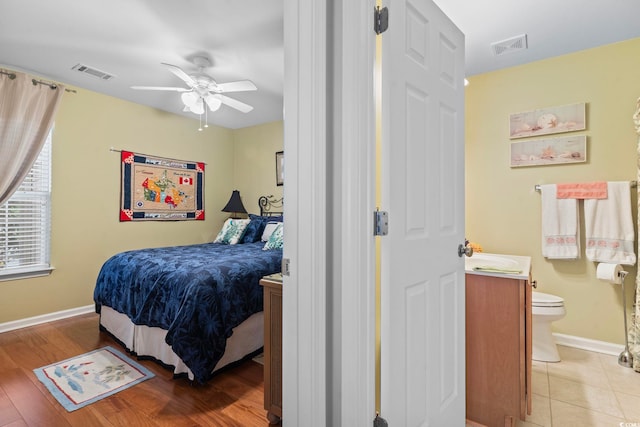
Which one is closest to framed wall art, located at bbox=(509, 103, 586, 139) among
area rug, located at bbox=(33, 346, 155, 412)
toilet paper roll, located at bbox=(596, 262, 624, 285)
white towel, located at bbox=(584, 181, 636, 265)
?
white towel, located at bbox=(584, 181, 636, 265)

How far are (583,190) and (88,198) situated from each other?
479cm

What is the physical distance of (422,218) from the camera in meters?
1.31

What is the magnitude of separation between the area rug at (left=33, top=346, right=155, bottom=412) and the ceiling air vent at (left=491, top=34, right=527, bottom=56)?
11.8 ft

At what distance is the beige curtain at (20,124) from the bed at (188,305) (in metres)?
1.22

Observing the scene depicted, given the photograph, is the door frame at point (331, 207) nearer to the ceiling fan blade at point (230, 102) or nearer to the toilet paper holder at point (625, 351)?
the ceiling fan blade at point (230, 102)

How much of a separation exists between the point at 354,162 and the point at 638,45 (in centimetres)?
300

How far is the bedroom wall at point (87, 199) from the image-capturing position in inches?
133

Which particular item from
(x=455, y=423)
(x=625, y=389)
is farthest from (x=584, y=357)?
(x=455, y=423)

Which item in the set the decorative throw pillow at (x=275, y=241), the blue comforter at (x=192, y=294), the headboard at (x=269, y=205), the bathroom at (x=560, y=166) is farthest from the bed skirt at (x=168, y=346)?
the headboard at (x=269, y=205)

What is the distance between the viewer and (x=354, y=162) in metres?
1.05

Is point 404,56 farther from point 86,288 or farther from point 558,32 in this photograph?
point 86,288

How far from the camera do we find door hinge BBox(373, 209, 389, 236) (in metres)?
1.09

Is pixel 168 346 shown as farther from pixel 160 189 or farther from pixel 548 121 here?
pixel 548 121

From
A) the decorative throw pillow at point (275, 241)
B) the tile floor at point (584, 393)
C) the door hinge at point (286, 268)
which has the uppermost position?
the door hinge at point (286, 268)
